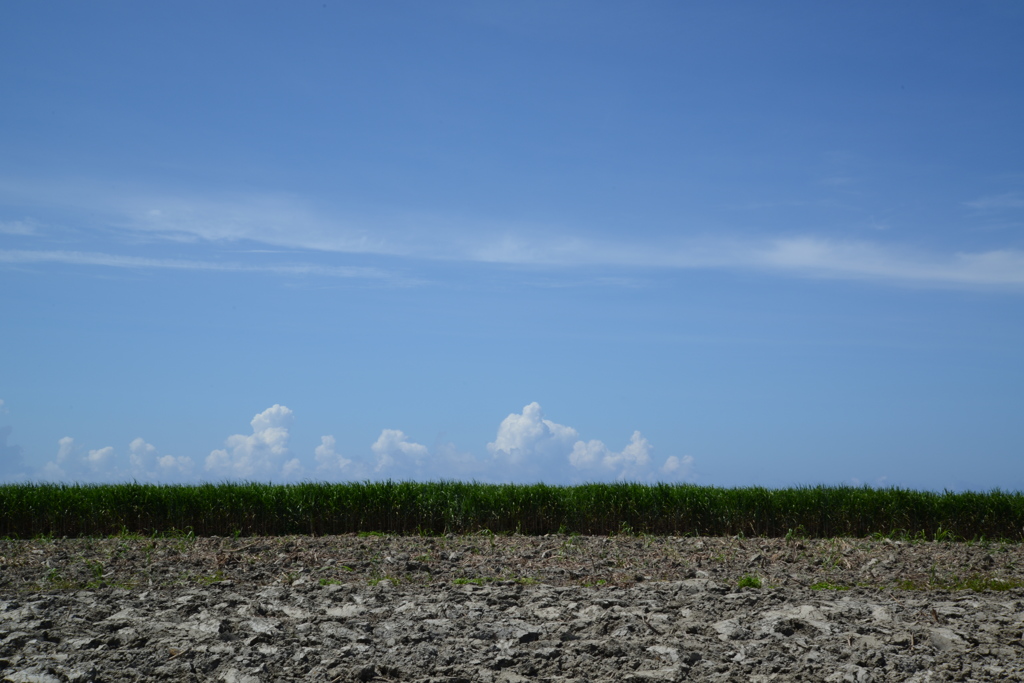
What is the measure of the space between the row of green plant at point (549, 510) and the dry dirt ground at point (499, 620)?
5926 mm

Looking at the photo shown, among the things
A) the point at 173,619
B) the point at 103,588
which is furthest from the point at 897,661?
the point at 103,588

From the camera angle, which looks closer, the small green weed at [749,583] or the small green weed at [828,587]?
the small green weed at [749,583]

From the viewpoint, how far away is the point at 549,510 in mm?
18969

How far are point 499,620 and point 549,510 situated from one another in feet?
36.1

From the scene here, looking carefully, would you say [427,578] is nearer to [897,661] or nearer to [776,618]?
[776,618]

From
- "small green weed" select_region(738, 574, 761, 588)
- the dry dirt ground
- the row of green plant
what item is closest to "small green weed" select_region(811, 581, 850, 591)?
the dry dirt ground

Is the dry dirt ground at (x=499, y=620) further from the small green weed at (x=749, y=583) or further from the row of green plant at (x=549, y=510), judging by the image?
the row of green plant at (x=549, y=510)

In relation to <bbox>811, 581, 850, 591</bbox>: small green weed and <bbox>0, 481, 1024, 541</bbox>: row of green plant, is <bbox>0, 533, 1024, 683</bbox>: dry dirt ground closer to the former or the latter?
<bbox>811, 581, 850, 591</bbox>: small green weed

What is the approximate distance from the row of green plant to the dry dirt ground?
233 inches

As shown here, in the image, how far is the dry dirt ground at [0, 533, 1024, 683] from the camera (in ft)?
22.6

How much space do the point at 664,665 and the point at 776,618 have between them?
1.81m

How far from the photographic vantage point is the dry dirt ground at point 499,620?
271 inches

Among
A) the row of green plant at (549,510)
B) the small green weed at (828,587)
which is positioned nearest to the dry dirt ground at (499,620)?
the small green weed at (828,587)

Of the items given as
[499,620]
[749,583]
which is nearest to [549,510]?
[749,583]
